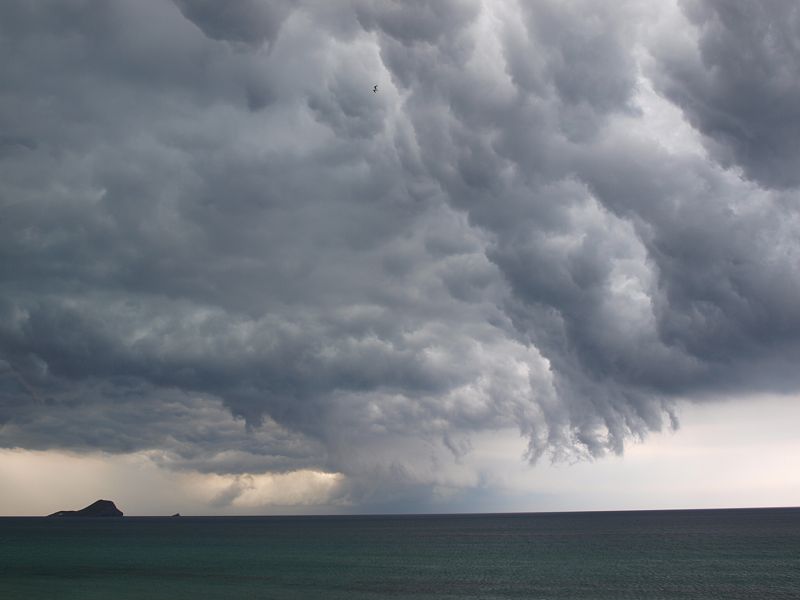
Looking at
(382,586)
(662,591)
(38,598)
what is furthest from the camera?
(382,586)

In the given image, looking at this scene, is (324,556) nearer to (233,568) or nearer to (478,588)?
(233,568)

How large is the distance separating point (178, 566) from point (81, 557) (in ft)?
119

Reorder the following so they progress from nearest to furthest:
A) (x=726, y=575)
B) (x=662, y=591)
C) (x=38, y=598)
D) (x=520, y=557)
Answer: (x=38, y=598) < (x=662, y=591) < (x=726, y=575) < (x=520, y=557)

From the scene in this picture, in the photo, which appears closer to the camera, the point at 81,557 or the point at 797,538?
the point at 81,557

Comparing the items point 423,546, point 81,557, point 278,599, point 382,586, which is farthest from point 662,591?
point 81,557

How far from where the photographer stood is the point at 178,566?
5007 inches

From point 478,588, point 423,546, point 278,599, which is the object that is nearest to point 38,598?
point 278,599

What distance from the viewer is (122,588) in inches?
3743

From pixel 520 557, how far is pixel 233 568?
183 feet

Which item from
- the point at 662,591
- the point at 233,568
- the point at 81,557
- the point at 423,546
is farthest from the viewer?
the point at 423,546

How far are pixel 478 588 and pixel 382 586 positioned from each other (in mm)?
13053

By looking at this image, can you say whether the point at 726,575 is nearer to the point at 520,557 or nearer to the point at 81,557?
the point at 520,557

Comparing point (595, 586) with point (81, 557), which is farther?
point (81, 557)

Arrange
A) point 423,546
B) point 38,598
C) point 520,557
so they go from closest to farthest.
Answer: point 38,598, point 520,557, point 423,546
